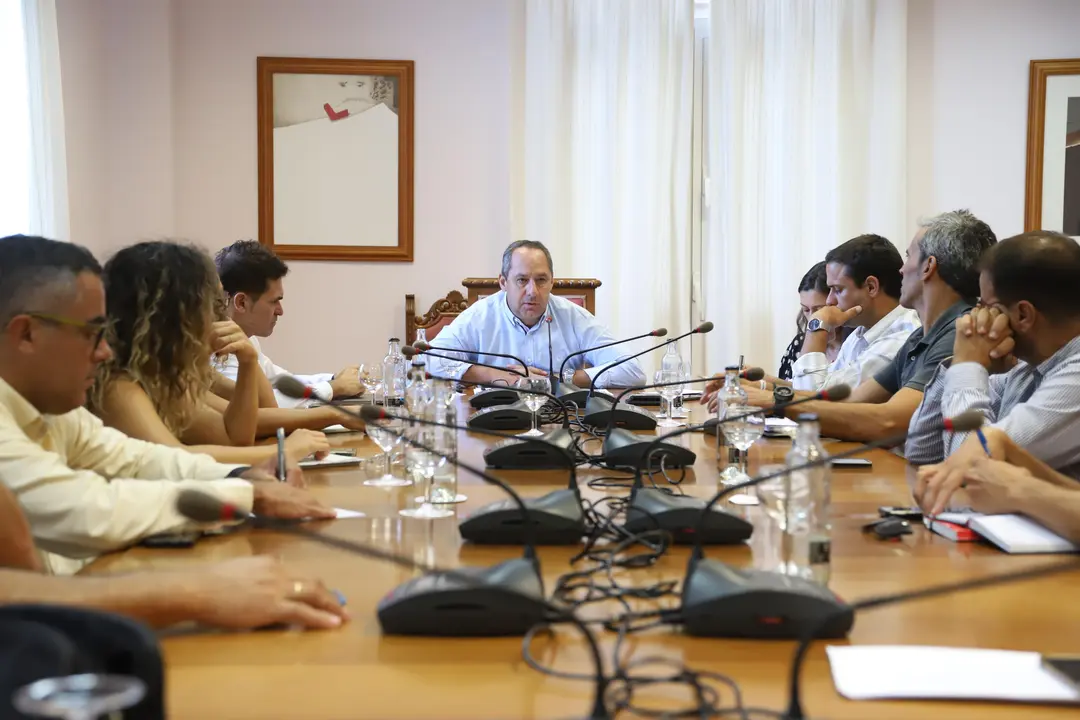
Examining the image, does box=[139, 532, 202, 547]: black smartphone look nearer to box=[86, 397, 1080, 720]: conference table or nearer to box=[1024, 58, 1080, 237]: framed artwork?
box=[86, 397, 1080, 720]: conference table

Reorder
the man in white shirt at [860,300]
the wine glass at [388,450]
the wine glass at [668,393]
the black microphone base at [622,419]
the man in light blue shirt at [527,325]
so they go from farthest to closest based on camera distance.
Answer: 1. the man in light blue shirt at [527,325]
2. the man in white shirt at [860,300]
3. the wine glass at [668,393]
4. the black microphone base at [622,419]
5. the wine glass at [388,450]

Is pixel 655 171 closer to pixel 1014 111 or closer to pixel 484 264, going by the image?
pixel 484 264

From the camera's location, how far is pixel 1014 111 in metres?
5.15

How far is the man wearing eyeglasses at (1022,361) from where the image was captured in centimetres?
193

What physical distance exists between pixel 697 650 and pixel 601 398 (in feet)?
5.91

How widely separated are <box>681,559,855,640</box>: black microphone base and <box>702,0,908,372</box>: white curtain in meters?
4.11

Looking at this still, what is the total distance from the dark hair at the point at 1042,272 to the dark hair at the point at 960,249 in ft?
2.24

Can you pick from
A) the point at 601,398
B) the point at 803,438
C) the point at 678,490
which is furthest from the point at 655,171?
the point at 803,438

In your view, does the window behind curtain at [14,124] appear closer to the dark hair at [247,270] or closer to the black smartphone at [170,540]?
the dark hair at [247,270]

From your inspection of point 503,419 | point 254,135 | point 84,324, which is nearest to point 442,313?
point 254,135

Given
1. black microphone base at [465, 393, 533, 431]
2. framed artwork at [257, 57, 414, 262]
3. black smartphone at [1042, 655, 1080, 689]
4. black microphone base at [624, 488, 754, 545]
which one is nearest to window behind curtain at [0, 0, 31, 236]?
framed artwork at [257, 57, 414, 262]

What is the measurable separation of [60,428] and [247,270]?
1.61 meters

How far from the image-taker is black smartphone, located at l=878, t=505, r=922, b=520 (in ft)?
5.36

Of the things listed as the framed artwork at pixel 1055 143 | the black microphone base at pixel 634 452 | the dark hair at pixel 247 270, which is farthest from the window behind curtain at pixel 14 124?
the framed artwork at pixel 1055 143
